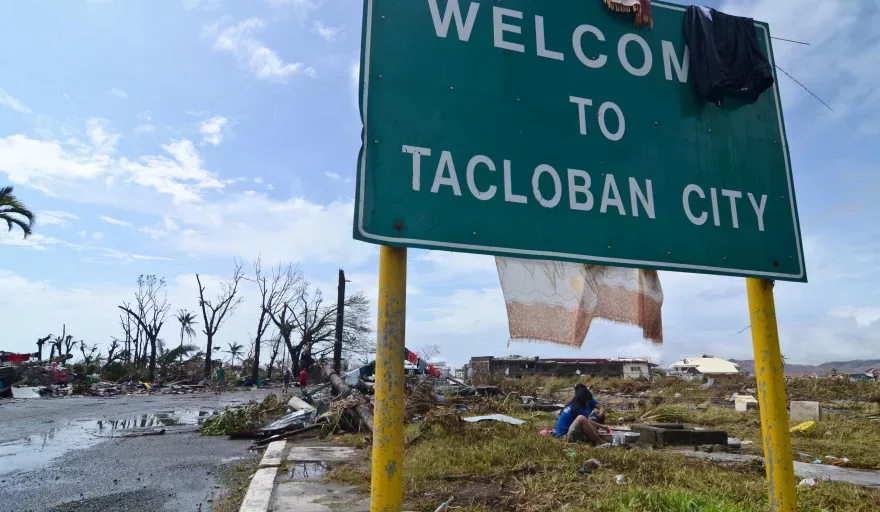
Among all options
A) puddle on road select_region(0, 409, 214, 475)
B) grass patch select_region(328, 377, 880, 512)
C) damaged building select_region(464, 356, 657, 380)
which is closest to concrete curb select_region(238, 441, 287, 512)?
grass patch select_region(328, 377, 880, 512)

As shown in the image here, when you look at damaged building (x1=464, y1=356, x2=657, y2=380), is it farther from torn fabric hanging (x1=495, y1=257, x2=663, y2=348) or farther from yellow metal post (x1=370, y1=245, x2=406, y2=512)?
yellow metal post (x1=370, y1=245, x2=406, y2=512)

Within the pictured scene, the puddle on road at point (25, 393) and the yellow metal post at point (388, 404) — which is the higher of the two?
the yellow metal post at point (388, 404)

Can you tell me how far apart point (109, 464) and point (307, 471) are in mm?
3409

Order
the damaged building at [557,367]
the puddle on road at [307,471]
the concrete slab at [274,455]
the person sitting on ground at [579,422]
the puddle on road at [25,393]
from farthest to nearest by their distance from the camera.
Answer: the damaged building at [557,367] → the puddle on road at [25,393] → the person sitting on ground at [579,422] → the concrete slab at [274,455] → the puddle on road at [307,471]

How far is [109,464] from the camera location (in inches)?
305

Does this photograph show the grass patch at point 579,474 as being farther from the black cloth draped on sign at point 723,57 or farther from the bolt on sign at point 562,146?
the black cloth draped on sign at point 723,57

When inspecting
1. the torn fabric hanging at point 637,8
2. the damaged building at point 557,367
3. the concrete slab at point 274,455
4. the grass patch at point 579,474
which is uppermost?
the torn fabric hanging at point 637,8

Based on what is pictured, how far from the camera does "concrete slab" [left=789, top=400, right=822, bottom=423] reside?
1065 centimetres

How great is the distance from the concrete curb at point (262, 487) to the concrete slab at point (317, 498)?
8cm

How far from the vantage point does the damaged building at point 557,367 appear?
1074 inches

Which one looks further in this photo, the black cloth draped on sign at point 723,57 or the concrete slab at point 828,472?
the concrete slab at point 828,472

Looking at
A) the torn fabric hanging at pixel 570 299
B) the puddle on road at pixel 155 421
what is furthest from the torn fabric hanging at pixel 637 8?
the puddle on road at pixel 155 421

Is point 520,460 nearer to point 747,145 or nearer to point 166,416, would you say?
point 747,145

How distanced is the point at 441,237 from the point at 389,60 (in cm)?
59
